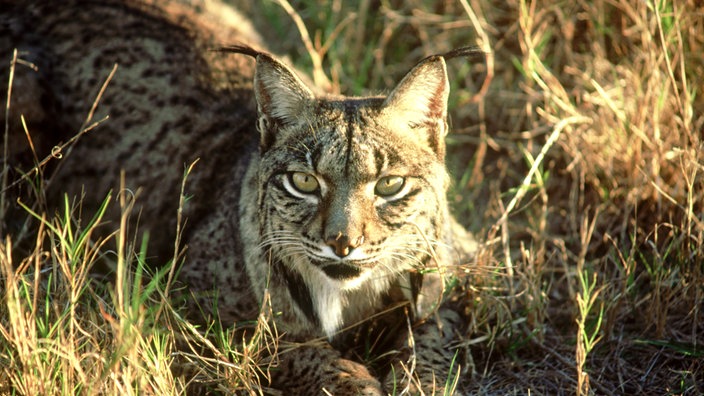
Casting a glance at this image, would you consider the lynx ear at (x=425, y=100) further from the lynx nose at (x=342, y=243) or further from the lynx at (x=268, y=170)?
the lynx nose at (x=342, y=243)

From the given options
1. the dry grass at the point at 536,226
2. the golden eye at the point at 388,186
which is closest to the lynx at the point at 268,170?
the golden eye at the point at 388,186

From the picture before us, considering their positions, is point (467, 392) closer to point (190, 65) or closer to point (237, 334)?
point (237, 334)

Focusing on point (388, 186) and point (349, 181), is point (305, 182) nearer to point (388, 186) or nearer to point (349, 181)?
point (349, 181)

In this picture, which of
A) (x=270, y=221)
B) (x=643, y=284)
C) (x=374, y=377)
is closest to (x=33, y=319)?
(x=270, y=221)

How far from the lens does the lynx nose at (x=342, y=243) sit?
339 centimetres

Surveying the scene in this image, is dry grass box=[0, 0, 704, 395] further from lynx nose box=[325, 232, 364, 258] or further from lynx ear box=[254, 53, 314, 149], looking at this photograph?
lynx ear box=[254, 53, 314, 149]

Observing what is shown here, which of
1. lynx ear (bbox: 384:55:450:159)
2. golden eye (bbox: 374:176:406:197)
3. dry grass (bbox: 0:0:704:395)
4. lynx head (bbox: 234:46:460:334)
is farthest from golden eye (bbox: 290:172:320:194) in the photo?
dry grass (bbox: 0:0:704:395)

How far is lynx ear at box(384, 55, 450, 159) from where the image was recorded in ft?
12.1

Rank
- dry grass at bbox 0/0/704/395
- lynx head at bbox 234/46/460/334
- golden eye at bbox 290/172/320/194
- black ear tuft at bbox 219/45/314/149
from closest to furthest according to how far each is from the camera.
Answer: dry grass at bbox 0/0/704/395 → lynx head at bbox 234/46/460/334 → golden eye at bbox 290/172/320/194 → black ear tuft at bbox 219/45/314/149

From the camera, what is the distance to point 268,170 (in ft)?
12.5

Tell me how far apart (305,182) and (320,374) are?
857 mm

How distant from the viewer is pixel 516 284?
14.8 feet

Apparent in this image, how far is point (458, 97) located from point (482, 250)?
2189 millimetres

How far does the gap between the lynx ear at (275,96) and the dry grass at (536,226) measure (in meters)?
0.94
